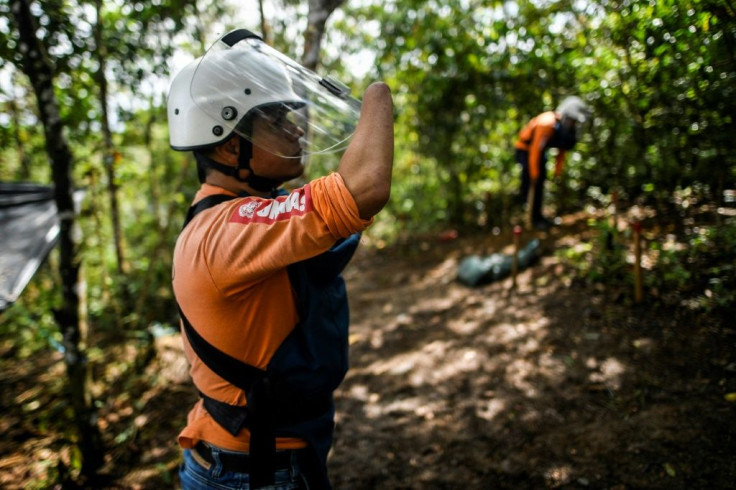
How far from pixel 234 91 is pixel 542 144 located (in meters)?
5.16

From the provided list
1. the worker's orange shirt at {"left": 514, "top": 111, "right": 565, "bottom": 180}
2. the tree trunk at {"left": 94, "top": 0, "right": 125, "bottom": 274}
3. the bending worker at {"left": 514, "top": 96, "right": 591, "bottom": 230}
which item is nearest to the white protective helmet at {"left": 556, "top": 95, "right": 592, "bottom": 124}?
the bending worker at {"left": 514, "top": 96, "right": 591, "bottom": 230}

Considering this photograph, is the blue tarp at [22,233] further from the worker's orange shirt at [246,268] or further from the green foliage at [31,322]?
the worker's orange shirt at [246,268]

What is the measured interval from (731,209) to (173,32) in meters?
6.48

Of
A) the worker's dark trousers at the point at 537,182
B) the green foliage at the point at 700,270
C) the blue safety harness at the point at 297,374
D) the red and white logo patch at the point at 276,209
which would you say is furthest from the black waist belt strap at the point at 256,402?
the worker's dark trousers at the point at 537,182

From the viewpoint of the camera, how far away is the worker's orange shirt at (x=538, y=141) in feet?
18.6

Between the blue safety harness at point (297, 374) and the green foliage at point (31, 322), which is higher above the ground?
the blue safety harness at point (297, 374)

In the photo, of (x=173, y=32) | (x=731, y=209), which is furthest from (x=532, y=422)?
(x=173, y=32)

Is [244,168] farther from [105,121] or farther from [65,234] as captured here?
[105,121]

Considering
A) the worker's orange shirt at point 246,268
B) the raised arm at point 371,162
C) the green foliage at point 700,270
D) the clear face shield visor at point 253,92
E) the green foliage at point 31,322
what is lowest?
the green foliage at point 31,322

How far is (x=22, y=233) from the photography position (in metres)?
4.83

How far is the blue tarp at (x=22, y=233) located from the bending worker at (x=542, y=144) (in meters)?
5.97

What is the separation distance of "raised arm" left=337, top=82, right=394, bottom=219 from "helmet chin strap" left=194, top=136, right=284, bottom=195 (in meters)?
0.56

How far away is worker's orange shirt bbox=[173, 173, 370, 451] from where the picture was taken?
3.44ft

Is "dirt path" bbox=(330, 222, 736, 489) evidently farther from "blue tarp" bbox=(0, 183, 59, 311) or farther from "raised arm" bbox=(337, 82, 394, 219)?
"blue tarp" bbox=(0, 183, 59, 311)
